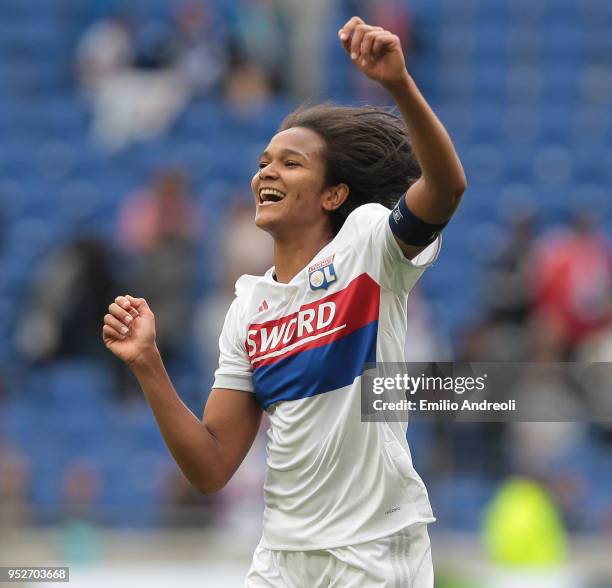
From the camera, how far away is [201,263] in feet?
31.7

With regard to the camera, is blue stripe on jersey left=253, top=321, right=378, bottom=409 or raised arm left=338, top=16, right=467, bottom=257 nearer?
raised arm left=338, top=16, right=467, bottom=257

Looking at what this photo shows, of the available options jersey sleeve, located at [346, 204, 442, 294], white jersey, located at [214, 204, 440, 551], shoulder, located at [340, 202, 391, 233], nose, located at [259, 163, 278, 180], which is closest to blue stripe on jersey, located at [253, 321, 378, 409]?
white jersey, located at [214, 204, 440, 551]

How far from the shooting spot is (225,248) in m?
9.33

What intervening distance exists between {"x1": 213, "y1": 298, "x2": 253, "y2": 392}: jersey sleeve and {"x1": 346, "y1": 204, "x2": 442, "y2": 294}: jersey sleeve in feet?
1.46

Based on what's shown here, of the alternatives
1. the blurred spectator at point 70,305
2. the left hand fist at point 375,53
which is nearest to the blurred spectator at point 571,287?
the blurred spectator at point 70,305

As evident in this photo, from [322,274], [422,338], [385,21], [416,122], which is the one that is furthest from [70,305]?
[416,122]

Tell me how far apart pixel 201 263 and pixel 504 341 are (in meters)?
2.17

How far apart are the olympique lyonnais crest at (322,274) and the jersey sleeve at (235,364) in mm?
294

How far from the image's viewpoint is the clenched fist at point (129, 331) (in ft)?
12.1

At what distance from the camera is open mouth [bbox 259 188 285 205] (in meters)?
3.79

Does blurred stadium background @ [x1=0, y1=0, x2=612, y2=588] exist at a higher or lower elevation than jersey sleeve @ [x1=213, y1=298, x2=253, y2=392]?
higher

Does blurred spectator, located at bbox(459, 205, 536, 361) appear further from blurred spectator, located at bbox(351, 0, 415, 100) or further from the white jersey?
the white jersey

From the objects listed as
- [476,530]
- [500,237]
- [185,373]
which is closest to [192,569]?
[476,530]

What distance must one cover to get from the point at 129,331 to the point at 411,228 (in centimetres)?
81
